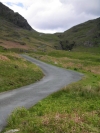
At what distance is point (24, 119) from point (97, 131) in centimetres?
422

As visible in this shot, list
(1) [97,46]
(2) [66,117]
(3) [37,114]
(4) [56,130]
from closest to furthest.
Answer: (4) [56,130], (2) [66,117], (3) [37,114], (1) [97,46]

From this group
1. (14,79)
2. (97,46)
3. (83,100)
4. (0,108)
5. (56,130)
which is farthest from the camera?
(97,46)

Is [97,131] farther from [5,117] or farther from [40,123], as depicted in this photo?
[5,117]

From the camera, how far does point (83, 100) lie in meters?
20.5

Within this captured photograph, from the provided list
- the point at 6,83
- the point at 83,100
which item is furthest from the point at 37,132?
the point at 6,83

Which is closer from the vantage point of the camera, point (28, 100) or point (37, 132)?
point (37, 132)

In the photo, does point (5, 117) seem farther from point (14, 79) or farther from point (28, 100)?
point (14, 79)

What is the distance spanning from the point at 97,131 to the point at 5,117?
6228mm

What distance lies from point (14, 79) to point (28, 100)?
37.7 ft

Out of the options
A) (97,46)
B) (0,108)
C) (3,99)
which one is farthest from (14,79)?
(97,46)

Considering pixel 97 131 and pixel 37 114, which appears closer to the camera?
pixel 97 131

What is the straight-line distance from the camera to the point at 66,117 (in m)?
13.8

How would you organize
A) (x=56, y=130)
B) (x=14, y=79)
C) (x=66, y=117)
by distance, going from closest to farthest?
(x=56, y=130) < (x=66, y=117) < (x=14, y=79)

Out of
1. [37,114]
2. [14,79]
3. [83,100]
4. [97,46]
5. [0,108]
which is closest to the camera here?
[37,114]
